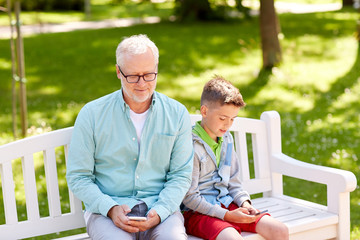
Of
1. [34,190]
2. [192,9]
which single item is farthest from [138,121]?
[192,9]

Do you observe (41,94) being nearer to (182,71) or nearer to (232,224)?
(182,71)

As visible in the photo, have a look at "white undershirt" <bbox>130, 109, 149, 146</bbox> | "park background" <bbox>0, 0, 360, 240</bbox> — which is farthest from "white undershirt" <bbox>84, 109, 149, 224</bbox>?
"park background" <bbox>0, 0, 360, 240</bbox>

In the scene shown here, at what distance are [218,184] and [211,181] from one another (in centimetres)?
6

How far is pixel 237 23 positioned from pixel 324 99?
8.03 m

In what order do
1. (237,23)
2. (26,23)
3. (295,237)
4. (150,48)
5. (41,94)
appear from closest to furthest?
(150,48)
(295,237)
(41,94)
(237,23)
(26,23)

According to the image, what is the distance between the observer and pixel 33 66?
38.9 ft

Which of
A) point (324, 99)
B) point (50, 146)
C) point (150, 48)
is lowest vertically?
point (324, 99)

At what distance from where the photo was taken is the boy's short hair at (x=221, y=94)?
3.55 metres

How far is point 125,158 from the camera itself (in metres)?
3.33

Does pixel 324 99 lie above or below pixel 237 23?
below

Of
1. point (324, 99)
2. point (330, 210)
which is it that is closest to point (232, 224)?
point (330, 210)

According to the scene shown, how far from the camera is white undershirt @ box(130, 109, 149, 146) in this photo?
11.1 ft

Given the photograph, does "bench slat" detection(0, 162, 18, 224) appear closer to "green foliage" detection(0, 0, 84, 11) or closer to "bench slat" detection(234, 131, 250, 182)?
"bench slat" detection(234, 131, 250, 182)

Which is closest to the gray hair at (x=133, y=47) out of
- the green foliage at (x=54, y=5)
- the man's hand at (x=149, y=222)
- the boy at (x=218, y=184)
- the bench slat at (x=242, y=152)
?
the boy at (x=218, y=184)
